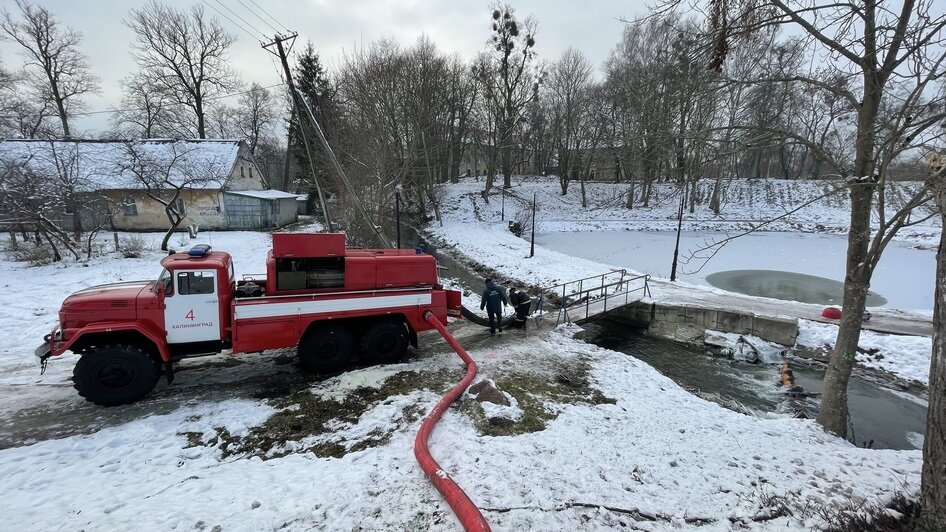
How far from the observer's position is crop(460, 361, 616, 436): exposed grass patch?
6.00 metres

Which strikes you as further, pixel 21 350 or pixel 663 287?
pixel 663 287

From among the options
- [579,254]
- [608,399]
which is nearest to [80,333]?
[608,399]

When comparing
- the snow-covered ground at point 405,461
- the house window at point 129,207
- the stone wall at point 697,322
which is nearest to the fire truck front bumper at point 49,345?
the snow-covered ground at point 405,461

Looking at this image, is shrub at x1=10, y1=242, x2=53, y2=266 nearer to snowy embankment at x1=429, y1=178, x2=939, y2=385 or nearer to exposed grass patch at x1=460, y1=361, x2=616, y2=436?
snowy embankment at x1=429, y1=178, x2=939, y2=385

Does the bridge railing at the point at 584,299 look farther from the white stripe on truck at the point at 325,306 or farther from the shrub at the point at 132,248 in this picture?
the shrub at the point at 132,248

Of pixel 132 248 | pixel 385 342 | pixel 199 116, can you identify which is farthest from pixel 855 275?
pixel 199 116

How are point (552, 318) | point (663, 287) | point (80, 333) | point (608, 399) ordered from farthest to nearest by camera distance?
point (663, 287) < point (552, 318) < point (608, 399) < point (80, 333)

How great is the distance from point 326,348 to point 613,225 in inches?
1408

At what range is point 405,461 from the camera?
4.96m

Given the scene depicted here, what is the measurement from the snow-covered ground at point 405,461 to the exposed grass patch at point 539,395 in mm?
56

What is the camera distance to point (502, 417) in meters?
6.14

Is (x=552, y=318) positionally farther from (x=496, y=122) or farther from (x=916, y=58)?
(x=496, y=122)

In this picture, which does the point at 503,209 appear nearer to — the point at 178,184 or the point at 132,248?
the point at 178,184

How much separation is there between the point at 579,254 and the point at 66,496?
83.0 feet
